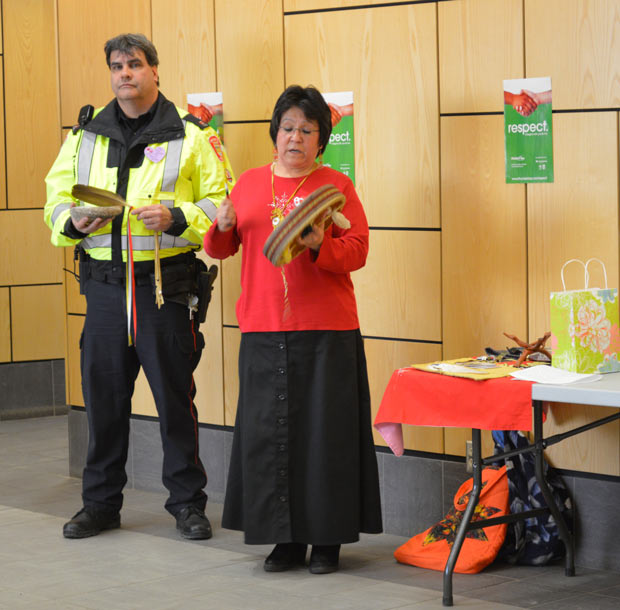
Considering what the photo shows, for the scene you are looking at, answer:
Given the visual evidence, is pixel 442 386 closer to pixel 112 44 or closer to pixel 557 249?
pixel 557 249

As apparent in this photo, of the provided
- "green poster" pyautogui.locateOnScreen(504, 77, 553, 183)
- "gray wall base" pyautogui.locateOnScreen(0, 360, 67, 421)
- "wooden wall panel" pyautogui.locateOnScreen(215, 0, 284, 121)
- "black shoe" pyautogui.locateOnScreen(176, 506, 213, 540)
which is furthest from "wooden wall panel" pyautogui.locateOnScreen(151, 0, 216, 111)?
"gray wall base" pyautogui.locateOnScreen(0, 360, 67, 421)

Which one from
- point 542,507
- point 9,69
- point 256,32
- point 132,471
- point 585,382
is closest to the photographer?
point 585,382

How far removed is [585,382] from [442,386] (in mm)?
452

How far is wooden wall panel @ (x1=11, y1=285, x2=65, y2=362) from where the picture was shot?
753cm

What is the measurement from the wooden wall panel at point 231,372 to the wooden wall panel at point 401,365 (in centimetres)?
74

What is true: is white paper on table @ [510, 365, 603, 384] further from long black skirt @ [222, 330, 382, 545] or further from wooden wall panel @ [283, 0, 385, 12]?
wooden wall panel @ [283, 0, 385, 12]

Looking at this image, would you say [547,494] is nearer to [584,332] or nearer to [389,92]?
[584,332]

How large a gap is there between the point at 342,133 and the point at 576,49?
1033 mm

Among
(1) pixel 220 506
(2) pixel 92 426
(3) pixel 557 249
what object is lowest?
(1) pixel 220 506

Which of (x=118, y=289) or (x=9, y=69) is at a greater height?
(x=9, y=69)

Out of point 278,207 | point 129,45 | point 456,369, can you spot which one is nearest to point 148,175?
point 129,45

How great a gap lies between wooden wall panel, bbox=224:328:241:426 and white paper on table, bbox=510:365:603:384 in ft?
5.88

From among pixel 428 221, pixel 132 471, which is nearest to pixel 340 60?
pixel 428 221

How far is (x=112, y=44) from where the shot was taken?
445 cm
